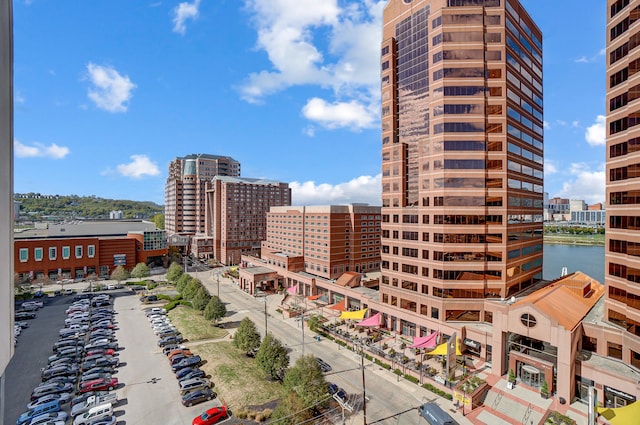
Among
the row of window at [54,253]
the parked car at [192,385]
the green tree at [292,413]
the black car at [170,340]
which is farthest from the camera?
the row of window at [54,253]

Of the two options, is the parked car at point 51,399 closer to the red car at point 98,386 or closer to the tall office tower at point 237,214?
the red car at point 98,386

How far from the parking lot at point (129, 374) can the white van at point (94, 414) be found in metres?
1.11

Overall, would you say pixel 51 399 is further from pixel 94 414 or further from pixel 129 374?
pixel 129 374

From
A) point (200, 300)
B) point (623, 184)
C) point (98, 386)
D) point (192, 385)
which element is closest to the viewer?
point (623, 184)

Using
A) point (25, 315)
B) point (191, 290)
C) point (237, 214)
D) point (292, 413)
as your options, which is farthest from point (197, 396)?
point (237, 214)

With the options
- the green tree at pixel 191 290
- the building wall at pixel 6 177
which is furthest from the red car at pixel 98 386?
the building wall at pixel 6 177

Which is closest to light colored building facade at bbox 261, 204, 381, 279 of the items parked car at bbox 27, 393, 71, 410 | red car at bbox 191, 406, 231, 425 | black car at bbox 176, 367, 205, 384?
black car at bbox 176, 367, 205, 384

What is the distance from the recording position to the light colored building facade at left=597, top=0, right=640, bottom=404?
31.5 metres

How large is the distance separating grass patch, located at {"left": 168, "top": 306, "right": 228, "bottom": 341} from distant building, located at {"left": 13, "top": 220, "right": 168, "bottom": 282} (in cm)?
4534

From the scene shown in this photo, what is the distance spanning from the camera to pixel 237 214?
389ft

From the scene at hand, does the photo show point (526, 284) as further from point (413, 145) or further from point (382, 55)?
point (382, 55)

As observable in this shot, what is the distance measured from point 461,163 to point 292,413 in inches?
1473

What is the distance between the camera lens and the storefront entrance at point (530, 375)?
1340 inches

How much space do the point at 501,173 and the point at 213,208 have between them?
10920cm
